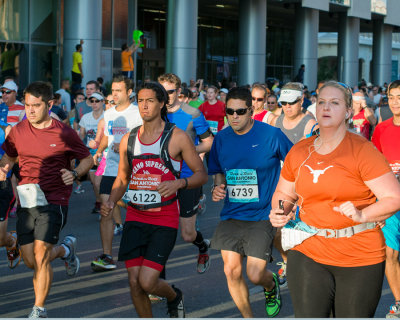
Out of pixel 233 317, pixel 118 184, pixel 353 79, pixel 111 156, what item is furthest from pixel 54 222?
pixel 353 79

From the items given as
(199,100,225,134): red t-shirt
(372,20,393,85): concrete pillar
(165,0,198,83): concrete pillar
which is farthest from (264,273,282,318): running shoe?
(372,20,393,85): concrete pillar

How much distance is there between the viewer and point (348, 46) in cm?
4650

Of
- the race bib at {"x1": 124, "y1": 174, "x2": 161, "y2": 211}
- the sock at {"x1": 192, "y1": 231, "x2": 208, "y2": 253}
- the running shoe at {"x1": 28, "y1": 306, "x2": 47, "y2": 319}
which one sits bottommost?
the running shoe at {"x1": 28, "y1": 306, "x2": 47, "y2": 319}

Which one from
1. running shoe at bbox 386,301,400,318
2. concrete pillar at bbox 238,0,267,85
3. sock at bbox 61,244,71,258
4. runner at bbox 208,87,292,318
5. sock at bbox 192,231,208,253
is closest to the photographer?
runner at bbox 208,87,292,318

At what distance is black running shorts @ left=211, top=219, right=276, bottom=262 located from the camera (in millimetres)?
5719

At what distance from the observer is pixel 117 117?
875 cm

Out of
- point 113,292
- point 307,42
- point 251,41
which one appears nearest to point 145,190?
point 113,292

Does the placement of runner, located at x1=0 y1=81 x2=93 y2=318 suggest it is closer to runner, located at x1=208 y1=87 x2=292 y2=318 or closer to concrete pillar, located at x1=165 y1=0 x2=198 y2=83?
runner, located at x1=208 y1=87 x2=292 y2=318

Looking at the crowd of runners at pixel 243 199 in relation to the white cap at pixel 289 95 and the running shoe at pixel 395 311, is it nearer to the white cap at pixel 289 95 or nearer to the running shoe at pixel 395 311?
the running shoe at pixel 395 311

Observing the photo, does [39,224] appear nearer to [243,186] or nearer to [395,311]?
[243,186]

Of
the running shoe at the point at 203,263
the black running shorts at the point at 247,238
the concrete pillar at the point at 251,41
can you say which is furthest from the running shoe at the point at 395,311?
the concrete pillar at the point at 251,41

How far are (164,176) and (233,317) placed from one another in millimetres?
1384

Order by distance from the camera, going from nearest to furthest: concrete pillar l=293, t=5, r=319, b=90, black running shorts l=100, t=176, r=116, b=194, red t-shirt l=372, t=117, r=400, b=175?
red t-shirt l=372, t=117, r=400, b=175, black running shorts l=100, t=176, r=116, b=194, concrete pillar l=293, t=5, r=319, b=90

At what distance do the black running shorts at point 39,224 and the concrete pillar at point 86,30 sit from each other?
675 inches
